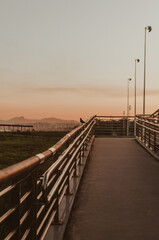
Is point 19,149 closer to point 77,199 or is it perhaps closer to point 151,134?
point 151,134

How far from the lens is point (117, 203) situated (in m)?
6.04

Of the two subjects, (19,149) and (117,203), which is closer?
(117,203)

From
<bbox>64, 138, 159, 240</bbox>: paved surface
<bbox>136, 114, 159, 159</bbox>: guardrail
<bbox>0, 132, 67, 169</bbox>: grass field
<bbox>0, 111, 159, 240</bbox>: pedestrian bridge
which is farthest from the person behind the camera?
<bbox>0, 132, 67, 169</bbox>: grass field

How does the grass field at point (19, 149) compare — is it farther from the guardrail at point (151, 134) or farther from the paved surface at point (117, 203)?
the paved surface at point (117, 203)

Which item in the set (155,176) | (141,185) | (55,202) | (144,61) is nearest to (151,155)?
(155,176)

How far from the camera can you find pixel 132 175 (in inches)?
331

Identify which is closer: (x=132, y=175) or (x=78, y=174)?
(x=78, y=174)

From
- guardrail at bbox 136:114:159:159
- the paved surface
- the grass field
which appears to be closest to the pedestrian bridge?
the paved surface

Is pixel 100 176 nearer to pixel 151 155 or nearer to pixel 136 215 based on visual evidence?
pixel 136 215

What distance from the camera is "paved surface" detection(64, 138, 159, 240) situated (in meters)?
4.66

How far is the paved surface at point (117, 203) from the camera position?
→ 183 inches

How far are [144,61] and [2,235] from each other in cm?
2841

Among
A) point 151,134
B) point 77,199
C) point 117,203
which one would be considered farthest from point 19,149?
point 117,203

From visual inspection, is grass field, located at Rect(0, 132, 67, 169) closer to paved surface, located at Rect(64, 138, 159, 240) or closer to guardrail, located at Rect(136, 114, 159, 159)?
guardrail, located at Rect(136, 114, 159, 159)
